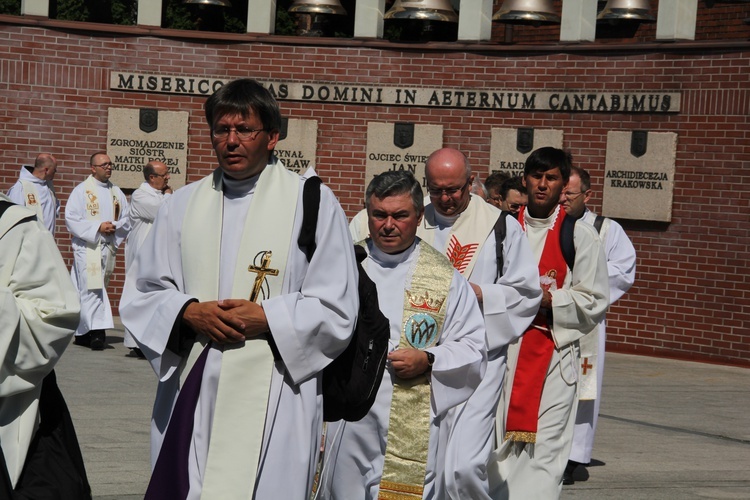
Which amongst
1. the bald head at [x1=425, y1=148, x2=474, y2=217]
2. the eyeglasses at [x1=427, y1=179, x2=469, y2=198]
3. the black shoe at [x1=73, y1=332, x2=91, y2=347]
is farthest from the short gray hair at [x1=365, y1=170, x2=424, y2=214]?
the black shoe at [x1=73, y1=332, x2=91, y2=347]

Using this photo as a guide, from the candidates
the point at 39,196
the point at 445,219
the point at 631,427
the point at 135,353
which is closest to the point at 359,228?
the point at 445,219

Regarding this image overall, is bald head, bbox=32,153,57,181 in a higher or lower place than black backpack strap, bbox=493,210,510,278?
higher

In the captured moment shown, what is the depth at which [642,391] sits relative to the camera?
1312cm

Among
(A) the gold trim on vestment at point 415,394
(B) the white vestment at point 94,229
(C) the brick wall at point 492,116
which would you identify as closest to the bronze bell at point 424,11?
(C) the brick wall at point 492,116

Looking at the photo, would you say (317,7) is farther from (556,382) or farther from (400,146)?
(556,382)

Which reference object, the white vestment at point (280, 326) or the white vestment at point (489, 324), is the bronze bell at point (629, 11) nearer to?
the white vestment at point (489, 324)

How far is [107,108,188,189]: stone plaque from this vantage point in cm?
1736

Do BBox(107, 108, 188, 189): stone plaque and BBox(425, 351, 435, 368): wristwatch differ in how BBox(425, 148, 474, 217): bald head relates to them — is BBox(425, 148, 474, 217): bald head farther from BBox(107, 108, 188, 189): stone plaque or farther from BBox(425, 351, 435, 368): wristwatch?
BBox(107, 108, 188, 189): stone plaque

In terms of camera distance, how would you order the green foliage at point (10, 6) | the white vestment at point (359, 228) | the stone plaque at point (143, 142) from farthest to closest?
the green foliage at point (10, 6)
the stone plaque at point (143, 142)
the white vestment at point (359, 228)

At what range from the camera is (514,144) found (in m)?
16.6

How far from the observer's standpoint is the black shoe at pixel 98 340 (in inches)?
583

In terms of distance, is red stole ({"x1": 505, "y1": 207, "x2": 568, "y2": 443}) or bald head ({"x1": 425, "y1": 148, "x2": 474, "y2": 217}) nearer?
bald head ({"x1": 425, "y1": 148, "x2": 474, "y2": 217})

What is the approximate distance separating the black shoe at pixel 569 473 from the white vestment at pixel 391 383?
115 inches

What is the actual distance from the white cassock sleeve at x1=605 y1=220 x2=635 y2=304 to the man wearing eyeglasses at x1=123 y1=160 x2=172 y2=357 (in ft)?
19.2
